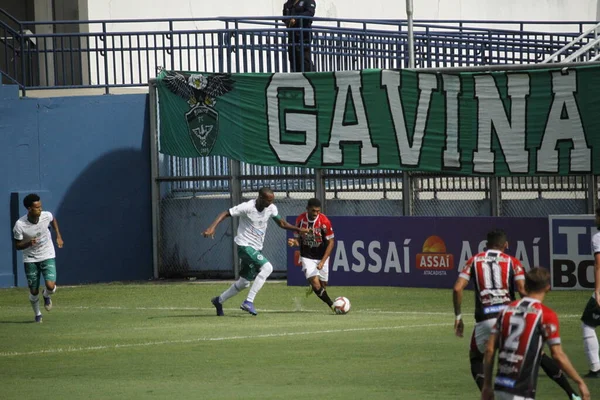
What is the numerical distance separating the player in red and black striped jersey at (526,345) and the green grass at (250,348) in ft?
9.82

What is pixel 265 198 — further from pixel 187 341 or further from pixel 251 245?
pixel 187 341

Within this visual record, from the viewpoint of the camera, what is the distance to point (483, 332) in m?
11.3

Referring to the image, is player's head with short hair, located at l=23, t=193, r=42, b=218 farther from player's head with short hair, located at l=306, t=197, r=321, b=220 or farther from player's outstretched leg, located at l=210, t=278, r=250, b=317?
player's head with short hair, located at l=306, t=197, r=321, b=220

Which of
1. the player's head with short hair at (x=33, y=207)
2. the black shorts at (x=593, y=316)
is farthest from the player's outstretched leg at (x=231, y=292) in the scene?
the black shorts at (x=593, y=316)

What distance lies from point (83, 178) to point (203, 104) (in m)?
3.17

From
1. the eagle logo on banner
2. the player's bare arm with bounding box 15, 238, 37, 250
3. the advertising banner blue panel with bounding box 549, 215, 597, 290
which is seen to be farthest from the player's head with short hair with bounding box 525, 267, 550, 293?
the eagle logo on banner

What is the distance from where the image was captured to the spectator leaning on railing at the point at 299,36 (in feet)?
89.3

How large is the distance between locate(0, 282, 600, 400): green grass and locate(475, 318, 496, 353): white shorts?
2.21ft

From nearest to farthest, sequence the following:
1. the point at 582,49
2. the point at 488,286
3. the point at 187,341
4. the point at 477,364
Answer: the point at 477,364, the point at 488,286, the point at 187,341, the point at 582,49

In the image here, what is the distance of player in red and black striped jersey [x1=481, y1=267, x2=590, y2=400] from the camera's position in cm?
854

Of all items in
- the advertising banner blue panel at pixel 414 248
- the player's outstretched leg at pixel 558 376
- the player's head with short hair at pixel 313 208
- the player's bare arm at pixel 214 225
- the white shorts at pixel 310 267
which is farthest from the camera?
the advertising banner blue panel at pixel 414 248

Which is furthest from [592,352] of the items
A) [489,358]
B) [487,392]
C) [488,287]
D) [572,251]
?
[572,251]

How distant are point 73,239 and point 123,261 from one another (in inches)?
49.7

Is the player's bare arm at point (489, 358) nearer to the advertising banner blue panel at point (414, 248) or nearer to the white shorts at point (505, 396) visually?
the white shorts at point (505, 396)
